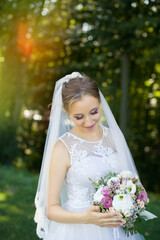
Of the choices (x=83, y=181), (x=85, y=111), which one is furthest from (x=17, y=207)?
(x=85, y=111)

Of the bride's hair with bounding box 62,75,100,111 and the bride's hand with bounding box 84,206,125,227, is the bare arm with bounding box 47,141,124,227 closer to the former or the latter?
the bride's hand with bounding box 84,206,125,227

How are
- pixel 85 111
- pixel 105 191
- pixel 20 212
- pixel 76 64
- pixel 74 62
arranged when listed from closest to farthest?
pixel 105 191, pixel 85 111, pixel 20 212, pixel 76 64, pixel 74 62

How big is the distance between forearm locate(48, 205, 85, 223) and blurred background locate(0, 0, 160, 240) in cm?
921

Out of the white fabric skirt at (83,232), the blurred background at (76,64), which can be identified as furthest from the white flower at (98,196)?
the blurred background at (76,64)

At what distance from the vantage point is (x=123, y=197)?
2.40m

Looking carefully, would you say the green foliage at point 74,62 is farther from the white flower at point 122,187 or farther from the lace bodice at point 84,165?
the white flower at point 122,187

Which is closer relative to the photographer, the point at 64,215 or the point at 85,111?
the point at 64,215

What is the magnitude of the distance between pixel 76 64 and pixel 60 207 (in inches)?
506

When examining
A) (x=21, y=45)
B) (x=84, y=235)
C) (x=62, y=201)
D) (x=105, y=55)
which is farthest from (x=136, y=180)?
(x=21, y=45)

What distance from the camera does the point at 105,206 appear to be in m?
2.41

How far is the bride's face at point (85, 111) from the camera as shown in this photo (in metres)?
2.82

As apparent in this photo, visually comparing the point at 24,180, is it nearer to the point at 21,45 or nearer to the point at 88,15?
the point at 21,45

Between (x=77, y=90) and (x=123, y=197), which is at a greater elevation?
(x=77, y=90)

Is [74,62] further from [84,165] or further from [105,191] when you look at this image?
[105,191]
